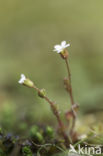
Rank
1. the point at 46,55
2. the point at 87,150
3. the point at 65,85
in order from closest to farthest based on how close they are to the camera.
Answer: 1. the point at 87,150
2. the point at 65,85
3. the point at 46,55

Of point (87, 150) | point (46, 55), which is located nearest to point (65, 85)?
point (87, 150)

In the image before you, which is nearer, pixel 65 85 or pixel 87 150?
pixel 87 150

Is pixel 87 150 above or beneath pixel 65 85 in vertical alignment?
beneath

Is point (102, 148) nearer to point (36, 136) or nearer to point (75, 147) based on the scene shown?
point (75, 147)

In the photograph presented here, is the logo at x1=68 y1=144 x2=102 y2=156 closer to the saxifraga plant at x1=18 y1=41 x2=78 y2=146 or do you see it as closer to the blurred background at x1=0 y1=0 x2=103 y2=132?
the saxifraga plant at x1=18 y1=41 x2=78 y2=146

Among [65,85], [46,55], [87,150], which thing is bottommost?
[87,150]

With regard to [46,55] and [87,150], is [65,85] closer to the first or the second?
[87,150]

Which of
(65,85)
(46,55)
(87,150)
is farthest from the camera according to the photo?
(46,55)

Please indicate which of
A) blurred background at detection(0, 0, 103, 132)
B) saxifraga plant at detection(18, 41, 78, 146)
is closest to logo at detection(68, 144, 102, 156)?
saxifraga plant at detection(18, 41, 78, 146)

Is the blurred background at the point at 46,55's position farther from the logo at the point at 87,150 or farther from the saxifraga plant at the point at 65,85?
the logo at the point at 87,150
